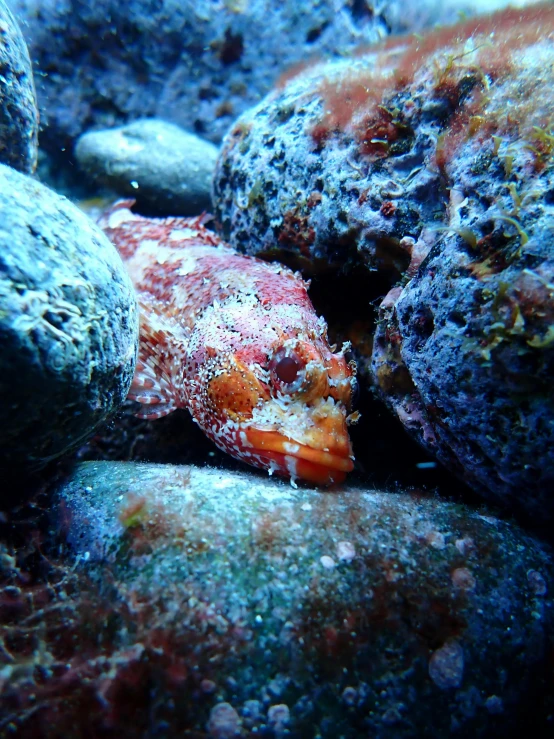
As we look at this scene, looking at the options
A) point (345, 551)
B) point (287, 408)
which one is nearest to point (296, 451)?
point (287, 408)

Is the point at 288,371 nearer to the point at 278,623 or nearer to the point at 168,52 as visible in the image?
the point at 278,623

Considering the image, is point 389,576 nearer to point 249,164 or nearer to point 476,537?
point 476,537

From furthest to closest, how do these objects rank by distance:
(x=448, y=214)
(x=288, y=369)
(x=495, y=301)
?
(x=288, y=369), (x=448, y=214), (x=495, y=301)

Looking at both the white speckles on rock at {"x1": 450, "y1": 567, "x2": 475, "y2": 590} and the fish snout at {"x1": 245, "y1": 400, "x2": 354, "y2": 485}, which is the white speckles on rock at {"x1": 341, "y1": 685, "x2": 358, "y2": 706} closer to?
the white speckles on rock at {"x1": 450, "y1": 567, "x2": 475, "y2": 590}

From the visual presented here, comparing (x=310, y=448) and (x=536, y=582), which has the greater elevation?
(x=310, y=448)

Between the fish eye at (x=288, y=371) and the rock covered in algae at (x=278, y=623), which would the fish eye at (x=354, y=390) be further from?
the rock covered in algae at (x=278, y=623)

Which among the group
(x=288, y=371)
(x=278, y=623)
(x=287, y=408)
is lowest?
(x=278, y=623)
